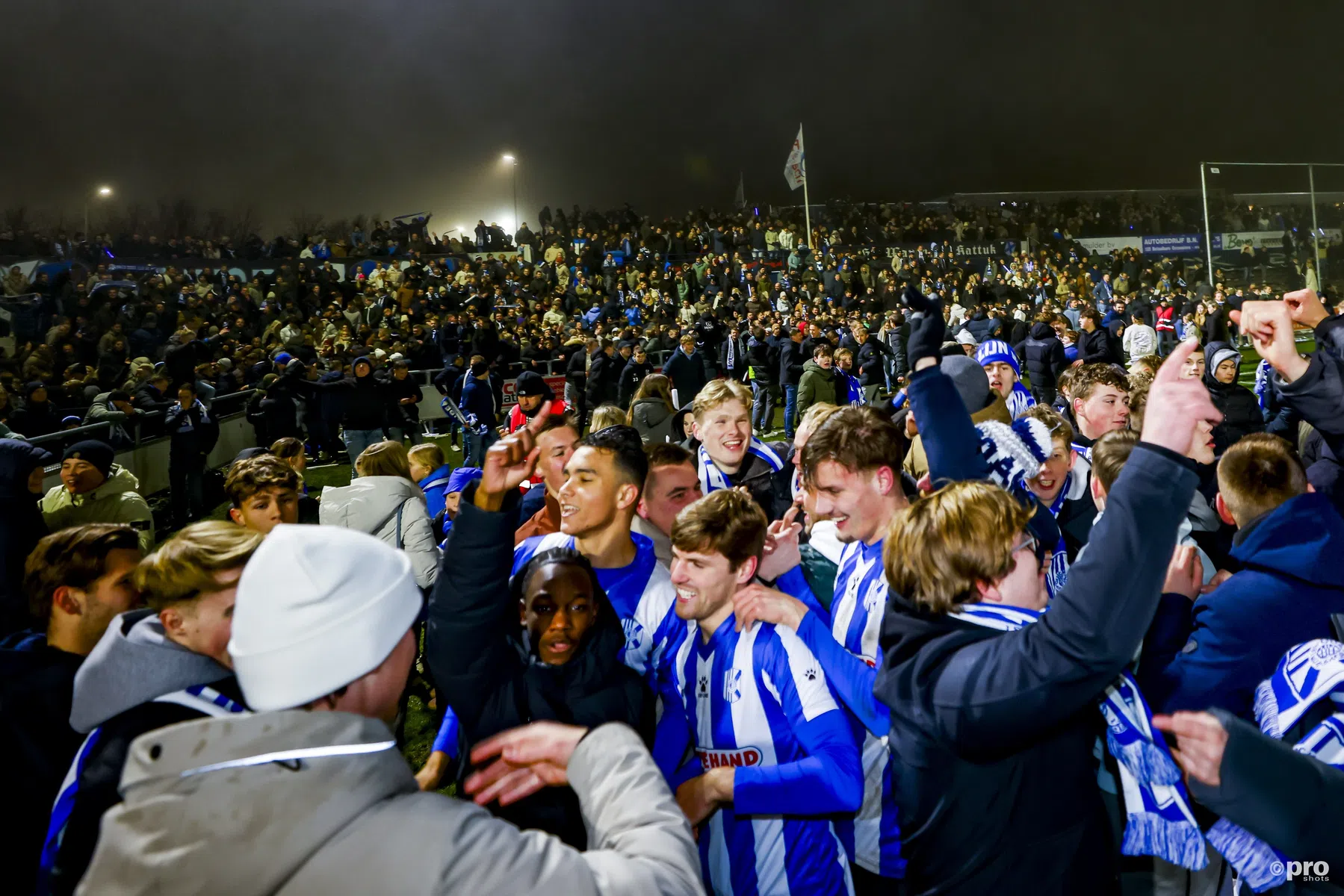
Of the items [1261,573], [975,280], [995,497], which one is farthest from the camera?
[975,280]

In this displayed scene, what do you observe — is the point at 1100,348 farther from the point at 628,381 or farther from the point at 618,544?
the point at 618,544

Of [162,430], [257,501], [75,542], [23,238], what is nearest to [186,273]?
[23,238]

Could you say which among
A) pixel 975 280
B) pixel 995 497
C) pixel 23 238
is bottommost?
pixel 995 497

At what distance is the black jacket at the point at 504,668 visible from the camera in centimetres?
235

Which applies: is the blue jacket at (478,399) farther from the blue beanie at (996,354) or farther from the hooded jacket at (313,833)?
the hooded jacket at (313,833)

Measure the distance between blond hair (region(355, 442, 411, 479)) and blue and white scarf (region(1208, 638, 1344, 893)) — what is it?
15.5ft

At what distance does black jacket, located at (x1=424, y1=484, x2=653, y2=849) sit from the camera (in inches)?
92.4

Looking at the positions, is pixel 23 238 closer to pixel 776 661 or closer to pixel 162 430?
pixel 162 430

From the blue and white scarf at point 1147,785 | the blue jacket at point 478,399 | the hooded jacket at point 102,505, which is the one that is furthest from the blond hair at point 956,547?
the blue jacket at point 478,399

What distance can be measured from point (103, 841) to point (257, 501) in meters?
3.83

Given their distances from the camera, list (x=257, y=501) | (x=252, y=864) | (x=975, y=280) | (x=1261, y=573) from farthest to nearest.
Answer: (x=975, y=280), (x=257, y=501), (x=1261, y=573), (x=252, y=864)

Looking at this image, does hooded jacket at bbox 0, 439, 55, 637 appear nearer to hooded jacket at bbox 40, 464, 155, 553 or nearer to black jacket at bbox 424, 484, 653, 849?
hooded jacket at bbox 40, 464, 155, 553

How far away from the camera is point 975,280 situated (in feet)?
96.9

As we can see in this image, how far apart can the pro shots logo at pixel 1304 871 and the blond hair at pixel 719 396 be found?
3.80m
